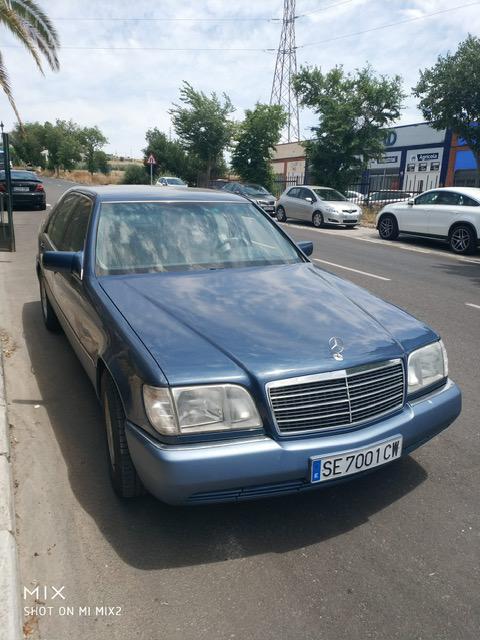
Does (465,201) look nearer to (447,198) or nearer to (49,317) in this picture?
(447,198)

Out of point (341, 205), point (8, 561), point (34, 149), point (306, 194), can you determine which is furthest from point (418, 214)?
point (34, 149)

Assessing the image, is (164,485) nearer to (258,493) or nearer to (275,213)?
(258,493)

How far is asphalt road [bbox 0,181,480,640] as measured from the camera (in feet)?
6.87

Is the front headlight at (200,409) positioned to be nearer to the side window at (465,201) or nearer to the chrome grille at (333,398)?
the chrome grille at (333,398)

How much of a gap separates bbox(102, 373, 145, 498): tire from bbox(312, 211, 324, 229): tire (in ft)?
59.3

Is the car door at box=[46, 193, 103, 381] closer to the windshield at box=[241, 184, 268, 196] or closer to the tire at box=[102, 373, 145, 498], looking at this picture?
the tire at box=[102, 373, 145, 498]

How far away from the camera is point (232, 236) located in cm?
406

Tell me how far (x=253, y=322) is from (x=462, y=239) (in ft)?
39.9

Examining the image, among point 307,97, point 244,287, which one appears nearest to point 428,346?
point 244,287

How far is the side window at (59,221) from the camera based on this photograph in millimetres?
4781

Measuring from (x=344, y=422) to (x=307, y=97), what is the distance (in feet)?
84.5

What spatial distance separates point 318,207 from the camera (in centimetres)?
1995

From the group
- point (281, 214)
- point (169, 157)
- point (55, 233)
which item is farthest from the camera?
point (169, 157)

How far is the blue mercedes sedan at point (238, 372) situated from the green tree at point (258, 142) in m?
32.0
